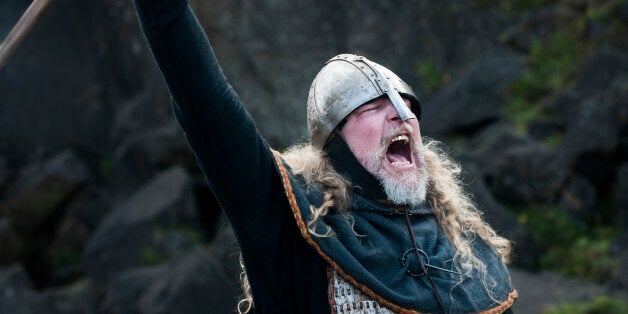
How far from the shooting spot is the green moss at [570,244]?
7.24m

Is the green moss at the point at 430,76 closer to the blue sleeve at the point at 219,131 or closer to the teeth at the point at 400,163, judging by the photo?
the teeth at the point at 400,163

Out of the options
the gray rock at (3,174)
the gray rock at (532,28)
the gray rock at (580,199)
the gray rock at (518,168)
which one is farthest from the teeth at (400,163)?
the gray rock at (3,174)

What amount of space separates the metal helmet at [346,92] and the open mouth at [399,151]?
0.27ft

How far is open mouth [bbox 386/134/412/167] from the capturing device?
3.15m

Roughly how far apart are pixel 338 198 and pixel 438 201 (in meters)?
0.47

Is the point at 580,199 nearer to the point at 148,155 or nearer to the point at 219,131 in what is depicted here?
the point at 148,155

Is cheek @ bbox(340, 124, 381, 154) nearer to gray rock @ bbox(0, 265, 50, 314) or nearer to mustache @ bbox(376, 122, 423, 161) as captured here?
mustache @ bbox(376, 122, 423, 161)

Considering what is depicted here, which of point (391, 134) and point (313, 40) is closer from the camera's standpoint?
point (391, 134)

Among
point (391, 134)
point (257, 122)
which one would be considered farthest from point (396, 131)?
point (257, 122)

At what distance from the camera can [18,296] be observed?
8.27 m

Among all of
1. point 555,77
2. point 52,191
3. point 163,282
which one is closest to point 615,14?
point 555,77

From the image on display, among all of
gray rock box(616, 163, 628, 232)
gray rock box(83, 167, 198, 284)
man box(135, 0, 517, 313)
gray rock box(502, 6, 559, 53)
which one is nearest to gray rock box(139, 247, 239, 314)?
gray rock box(83, 167, 198, 284)

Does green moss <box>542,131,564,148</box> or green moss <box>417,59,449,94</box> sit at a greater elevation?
green moss <box>417,59,449,94</box>

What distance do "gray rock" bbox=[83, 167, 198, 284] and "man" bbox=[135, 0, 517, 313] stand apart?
570 centimetres
